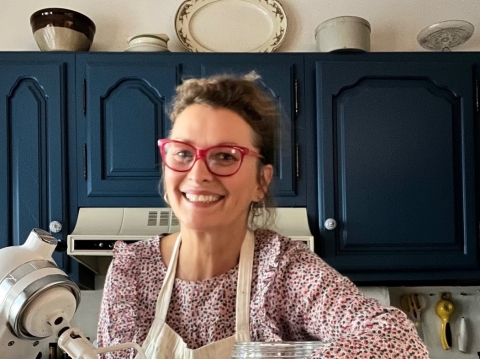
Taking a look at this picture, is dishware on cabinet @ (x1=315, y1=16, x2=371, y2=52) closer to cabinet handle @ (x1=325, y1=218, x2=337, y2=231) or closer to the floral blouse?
cabinet handle @ (x1=325, y1=218, x2=337, y2=231)

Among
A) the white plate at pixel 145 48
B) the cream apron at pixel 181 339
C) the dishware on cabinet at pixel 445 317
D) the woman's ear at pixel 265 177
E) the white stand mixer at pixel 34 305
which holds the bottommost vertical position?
the dishware on cabinet at pixel 445 317

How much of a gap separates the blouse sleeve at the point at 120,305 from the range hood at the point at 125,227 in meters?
0.95

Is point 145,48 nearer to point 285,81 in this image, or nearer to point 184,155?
point 285,81

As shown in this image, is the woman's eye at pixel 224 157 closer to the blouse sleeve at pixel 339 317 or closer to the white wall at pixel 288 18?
the blouse sleeve at pixel 339 317

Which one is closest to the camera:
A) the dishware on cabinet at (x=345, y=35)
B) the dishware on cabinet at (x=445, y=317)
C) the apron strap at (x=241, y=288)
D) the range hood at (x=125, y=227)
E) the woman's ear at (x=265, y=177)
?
the apron strap at (x=241, y=288)

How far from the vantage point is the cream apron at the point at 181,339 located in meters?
1.02

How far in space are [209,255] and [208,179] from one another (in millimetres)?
175

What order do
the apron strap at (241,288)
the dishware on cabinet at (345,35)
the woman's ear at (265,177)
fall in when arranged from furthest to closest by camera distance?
1. the dishware on cabinet at (345,35)
2. the woman's ear at (265,177)
3. the apron strap at (241,288)

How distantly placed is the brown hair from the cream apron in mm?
219

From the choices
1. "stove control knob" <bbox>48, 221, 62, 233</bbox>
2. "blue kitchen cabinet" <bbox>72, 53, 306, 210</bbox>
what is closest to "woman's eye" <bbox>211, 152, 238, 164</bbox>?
"blue kitchen cabinet" <bbox>72, 53, 306, 210</bbox>

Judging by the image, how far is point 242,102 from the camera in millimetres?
1114

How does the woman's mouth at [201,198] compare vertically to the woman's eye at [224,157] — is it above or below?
below

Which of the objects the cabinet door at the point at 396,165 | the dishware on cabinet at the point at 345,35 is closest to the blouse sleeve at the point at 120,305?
the cabinet door at the point at 396,165

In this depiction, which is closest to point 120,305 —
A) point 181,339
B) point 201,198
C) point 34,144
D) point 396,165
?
point 181,339
